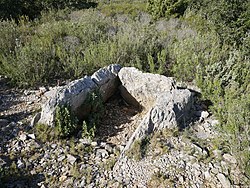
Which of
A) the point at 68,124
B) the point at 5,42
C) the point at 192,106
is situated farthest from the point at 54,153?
the point at 5,42

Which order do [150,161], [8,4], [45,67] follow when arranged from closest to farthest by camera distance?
[150,161]
[45,67]
[8,4]

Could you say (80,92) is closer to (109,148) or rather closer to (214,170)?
(109,148)

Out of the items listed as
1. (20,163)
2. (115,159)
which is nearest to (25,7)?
(20,163)

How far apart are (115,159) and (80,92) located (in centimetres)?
115

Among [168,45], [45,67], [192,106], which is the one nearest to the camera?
[192,106]

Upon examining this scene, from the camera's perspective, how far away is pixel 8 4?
10.0 metres

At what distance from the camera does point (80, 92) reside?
11.9ft

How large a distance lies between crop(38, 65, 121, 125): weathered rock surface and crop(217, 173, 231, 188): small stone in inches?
81.2

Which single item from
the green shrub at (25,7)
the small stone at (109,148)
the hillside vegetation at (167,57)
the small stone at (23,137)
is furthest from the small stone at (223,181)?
the green shrub at (25,7)

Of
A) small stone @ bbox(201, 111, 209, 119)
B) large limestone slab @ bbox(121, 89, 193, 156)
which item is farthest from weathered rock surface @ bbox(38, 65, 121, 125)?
small stone @ bbox(201, 111, 209, 119)

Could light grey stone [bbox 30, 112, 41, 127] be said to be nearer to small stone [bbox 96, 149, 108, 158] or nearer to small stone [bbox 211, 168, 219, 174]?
small stone [bbox 96, 149, 108, 158]

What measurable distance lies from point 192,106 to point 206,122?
0.35 meters

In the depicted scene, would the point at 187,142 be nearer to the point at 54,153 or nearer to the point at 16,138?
the point at 54,153

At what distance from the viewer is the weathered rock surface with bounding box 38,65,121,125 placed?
335 centimetres
